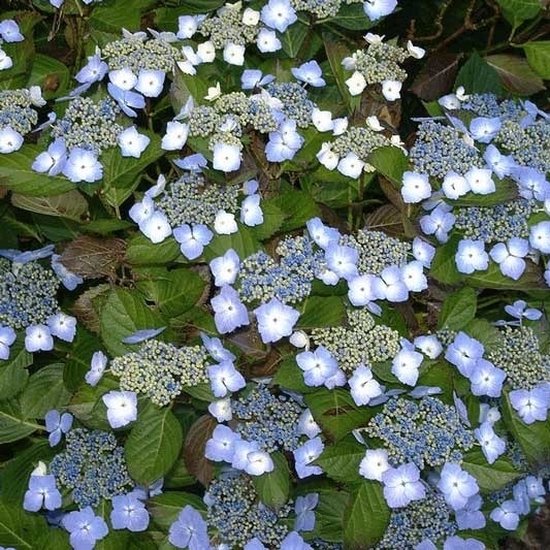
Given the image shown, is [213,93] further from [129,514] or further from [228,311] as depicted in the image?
[129,514]

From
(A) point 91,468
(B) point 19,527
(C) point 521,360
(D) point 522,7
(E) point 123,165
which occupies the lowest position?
(B) point 19,527

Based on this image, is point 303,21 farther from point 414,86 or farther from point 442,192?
point 442,192

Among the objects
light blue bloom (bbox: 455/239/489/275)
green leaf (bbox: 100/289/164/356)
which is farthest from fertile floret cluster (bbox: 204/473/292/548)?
light blue bloom (bbox: 455/239/489/275)

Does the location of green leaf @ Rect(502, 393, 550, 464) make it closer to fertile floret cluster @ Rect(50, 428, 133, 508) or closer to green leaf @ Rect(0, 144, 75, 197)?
fertile floret cluster @ Rect(50, 428, 133, 508)

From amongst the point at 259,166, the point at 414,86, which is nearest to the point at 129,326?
the point at 259,166

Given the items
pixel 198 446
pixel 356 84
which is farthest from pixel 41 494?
pixel 356 84

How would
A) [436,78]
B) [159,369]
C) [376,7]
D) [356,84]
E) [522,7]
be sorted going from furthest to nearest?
[436,78], [522,7], [376,7], [356,84], [159,369]
